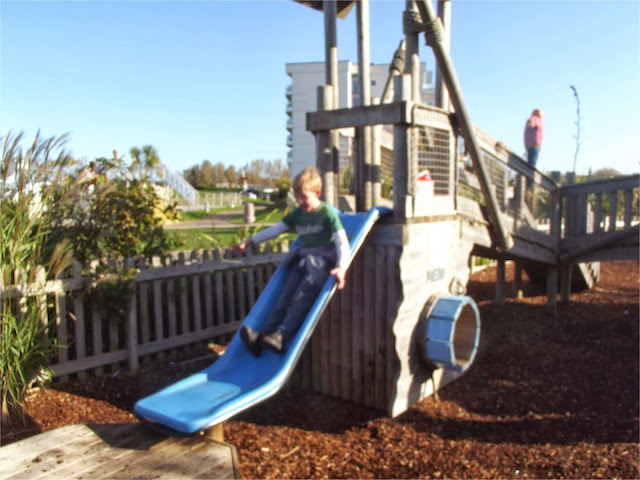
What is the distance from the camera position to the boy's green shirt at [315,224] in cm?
405

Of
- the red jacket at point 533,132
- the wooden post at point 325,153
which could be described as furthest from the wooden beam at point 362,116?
the red jacket at point 533,132

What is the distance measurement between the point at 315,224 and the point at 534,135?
748 cm

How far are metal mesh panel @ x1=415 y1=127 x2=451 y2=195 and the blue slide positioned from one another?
74 cm

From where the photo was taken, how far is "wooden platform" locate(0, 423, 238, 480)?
2.70m

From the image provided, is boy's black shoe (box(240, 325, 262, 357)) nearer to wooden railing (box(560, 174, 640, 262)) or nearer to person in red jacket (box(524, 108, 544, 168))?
wooden railing (box(560, 174, 640, 262))

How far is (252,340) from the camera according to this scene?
12.5ft

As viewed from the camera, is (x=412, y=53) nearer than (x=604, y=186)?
Yes

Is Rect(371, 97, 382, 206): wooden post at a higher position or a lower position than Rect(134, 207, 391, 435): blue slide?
higher

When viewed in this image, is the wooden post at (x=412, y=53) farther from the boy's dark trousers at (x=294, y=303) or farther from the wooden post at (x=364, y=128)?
the boy's dark trousers at (x=294, y=303)

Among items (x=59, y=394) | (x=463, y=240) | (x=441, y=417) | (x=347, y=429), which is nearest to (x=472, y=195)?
(x=463, y=240)

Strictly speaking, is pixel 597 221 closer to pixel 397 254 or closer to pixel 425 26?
pixel 397 254

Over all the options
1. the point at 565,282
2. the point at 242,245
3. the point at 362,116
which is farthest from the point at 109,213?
the point at 565,282

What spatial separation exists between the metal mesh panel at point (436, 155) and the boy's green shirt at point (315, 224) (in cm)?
111

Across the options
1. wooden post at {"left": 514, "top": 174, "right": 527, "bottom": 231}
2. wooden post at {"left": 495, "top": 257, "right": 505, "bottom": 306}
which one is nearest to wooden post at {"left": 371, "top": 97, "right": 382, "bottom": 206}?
wooden post at {"left": 514, "top": 174, "right": 527, "bottom": 231}
